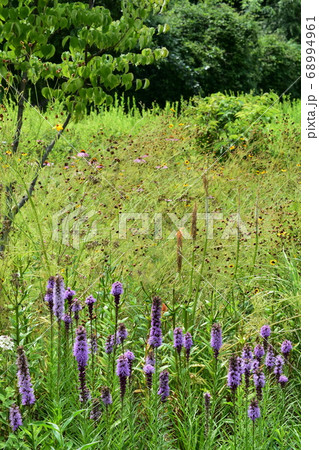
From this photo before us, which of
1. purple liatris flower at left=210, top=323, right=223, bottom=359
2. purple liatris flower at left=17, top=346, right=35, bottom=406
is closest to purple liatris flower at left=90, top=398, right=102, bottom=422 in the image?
purple liatris flower at left=17, top=346, right=35, bottom=406

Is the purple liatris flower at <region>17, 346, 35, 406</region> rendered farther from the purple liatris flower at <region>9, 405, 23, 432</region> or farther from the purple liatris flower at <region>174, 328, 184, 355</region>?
the purple liatris flower at <region>174, 328, 184, 355</region>

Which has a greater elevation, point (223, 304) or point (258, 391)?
point (258, 391)

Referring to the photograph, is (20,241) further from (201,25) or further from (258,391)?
(201,25)

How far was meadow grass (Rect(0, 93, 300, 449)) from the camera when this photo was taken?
8.07 feet

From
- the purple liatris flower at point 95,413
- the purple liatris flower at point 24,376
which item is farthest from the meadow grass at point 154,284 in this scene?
the purple liatris flower at point 24,376

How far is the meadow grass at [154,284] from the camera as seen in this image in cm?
246

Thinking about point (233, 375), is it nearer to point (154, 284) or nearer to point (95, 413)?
point (95, 413)

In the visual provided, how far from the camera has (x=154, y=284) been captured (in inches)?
142

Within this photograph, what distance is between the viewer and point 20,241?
13.8 ft

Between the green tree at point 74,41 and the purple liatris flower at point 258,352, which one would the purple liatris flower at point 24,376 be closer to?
the purple liatris flower at point 258,352

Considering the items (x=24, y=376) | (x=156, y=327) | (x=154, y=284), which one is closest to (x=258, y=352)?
(x=156, y=327)

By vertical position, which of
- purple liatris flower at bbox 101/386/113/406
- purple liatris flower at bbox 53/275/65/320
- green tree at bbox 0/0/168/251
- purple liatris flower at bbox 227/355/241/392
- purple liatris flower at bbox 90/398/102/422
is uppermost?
green tree at bbox 0/0/168/251

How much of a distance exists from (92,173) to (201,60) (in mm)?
10383
